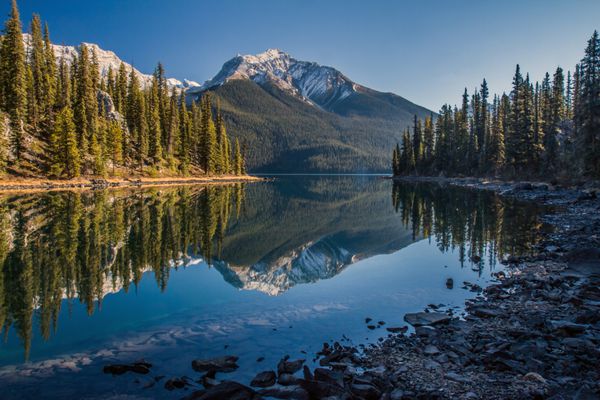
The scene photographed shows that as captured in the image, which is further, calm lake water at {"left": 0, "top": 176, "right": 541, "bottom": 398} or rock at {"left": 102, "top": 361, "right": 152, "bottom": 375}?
calm lake water at {"left": 0, "top": 176, "right": 541, "bottom": 398}

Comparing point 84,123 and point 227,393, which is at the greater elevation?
point 84,123

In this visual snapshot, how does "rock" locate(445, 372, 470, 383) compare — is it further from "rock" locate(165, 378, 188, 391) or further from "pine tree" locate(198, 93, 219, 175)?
"pine tree" locate(198, 93, 219, 175)

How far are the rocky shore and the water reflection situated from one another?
5618 millimetres

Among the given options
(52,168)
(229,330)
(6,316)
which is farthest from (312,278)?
(52,168)

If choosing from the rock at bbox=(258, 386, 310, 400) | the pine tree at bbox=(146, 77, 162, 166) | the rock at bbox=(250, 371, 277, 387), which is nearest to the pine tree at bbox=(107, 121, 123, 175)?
the pine tree at bbox=(146, 77, 162, 166)

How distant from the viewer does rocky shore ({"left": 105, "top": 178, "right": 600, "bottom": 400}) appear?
7.12 m

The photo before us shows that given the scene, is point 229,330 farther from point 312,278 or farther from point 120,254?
point 120,254

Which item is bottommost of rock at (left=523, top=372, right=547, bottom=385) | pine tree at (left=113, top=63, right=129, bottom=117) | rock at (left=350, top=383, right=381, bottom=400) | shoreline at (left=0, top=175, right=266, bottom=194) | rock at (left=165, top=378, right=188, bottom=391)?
rock at (left=165, top=378, right=188, bottom=391)

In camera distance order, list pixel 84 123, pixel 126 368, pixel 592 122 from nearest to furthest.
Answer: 1. pixel 126 368
2. pixel 592 122
3. pixel 84 123

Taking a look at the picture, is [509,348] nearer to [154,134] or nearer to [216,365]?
[216,365]

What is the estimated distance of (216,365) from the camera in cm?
874

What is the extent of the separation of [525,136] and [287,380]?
259 ft

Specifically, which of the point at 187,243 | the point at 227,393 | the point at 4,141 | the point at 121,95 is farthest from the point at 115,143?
the point at 227,393

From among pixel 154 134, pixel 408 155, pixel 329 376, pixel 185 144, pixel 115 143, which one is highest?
pixel 154 134
